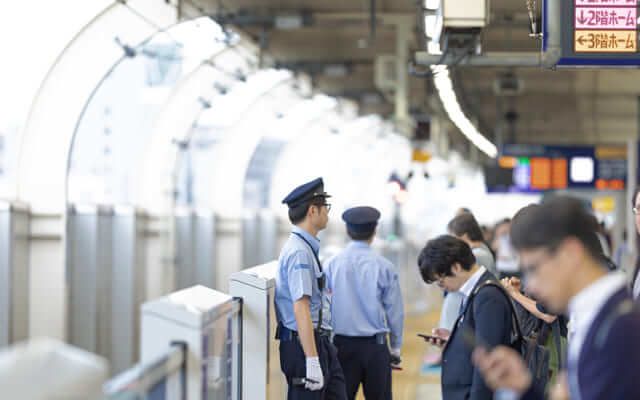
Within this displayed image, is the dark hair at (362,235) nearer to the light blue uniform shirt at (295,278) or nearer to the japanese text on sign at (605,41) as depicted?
the light blue uniform shirt at (295,278)

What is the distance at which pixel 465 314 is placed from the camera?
5207 millimetres

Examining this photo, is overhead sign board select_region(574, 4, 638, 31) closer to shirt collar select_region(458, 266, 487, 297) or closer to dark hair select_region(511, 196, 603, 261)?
shirt collar select_region(458, 266, 487, 297)

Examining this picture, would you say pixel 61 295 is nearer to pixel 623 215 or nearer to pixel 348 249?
pixel 348 249

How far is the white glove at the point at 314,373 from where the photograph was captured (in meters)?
5.69

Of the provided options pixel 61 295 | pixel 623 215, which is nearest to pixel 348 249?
pixel 61 295

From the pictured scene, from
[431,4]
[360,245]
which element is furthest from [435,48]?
[360,245]

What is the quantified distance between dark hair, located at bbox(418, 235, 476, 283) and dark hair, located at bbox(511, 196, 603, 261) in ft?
8.02

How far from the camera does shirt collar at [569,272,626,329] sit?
9.05 ft

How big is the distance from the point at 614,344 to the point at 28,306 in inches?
410

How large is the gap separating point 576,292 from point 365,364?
419 cm

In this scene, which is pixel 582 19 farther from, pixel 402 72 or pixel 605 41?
pixel 402 72

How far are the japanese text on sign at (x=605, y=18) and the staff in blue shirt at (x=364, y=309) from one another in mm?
1751

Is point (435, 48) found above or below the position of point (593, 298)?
above

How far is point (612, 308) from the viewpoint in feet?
8.95
